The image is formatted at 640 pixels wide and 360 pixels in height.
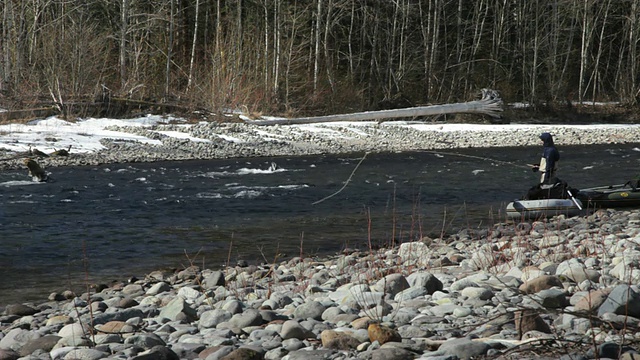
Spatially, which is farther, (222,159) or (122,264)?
(222,159)

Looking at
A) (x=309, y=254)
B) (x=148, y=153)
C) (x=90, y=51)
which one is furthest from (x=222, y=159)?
(x=309, y=254)

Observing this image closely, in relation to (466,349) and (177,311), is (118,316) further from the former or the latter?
(466,349)

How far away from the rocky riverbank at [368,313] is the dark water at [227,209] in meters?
0.76

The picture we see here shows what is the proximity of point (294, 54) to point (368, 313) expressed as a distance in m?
29.9

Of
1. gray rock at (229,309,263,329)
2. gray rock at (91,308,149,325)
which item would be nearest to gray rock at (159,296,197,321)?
gray rock at (91,308,149,325)

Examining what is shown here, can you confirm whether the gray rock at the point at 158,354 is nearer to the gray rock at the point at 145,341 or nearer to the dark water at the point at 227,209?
the gray rock at the point at 145,341

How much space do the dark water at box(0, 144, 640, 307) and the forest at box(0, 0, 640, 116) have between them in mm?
8799

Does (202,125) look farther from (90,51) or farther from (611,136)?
(611,136)

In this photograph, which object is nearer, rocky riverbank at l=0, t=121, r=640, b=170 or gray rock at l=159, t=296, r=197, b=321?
gray rock at l=159, t=296, r=197, b=321

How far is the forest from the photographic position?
26672 millimetres

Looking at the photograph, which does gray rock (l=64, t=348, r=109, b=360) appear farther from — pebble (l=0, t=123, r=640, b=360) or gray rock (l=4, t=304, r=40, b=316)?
gray rock (l=4, t=304, r=40, b=316)

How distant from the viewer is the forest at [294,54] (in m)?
26.7

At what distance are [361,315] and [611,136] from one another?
26564 mm

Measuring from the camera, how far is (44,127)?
23.3 m
